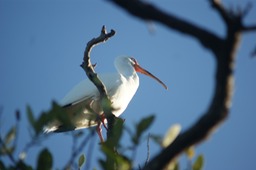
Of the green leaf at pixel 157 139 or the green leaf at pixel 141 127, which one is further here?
the green leaf at pixel 157 139

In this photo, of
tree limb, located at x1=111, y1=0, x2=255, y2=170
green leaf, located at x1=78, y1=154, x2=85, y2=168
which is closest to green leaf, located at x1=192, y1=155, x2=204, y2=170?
tree limb, located at x1=111, y1=0, x2=255, y2=170

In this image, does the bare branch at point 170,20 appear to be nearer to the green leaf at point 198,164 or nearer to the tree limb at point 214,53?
the tree limb at point 214,53

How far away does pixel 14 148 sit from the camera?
2.37m

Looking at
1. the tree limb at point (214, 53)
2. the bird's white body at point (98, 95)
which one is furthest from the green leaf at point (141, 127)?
the bird's white body at point (98, 95)

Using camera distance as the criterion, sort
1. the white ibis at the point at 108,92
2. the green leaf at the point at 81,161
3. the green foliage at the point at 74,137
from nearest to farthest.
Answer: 1. the green foliage at the point at 74,137
2. the green leaf at the point at 81,161
3. the white ibis at the point at 108,92

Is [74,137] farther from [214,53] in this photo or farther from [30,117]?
[214,53]

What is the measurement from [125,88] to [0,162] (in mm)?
5079

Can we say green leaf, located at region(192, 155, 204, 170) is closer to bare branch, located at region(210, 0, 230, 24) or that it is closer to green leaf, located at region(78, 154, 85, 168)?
bare branch, located at region(210, 0, 230, 24)

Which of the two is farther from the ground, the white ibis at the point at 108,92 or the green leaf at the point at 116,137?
the green leaf at the point at 116,137

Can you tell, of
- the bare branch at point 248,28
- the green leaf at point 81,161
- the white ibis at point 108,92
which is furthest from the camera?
the white ibis at point 108,92

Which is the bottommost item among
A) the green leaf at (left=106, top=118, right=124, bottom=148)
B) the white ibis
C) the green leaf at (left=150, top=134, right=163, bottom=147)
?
the white ibis

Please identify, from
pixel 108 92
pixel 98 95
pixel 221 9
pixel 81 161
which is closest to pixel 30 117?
pixel 221 9

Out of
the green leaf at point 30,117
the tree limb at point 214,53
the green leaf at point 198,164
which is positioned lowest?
the green leaf at point 198,164

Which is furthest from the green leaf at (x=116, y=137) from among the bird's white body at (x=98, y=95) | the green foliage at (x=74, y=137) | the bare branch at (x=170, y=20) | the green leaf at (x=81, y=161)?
the bird's white body at (x=98, y=95)
